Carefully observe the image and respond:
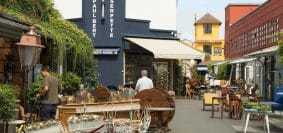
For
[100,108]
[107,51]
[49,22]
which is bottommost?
[100,108]

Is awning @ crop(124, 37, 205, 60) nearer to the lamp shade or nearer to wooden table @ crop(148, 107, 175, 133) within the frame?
wooden table @ crop(148, 107, 175, 133)

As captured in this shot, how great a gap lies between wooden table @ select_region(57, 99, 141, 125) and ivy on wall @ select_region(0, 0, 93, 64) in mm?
2656

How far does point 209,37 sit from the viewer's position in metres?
87.1

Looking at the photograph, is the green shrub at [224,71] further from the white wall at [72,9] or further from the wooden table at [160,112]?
the wooden table at [160,112]

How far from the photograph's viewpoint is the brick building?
28072mm

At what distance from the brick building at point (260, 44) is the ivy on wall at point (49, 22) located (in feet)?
22.7

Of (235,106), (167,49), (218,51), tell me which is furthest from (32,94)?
(218,51)

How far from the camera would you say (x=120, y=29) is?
28156mm

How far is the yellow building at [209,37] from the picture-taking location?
281ft

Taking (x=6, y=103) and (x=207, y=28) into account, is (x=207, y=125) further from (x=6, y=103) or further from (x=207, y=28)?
(x=207, y=28)

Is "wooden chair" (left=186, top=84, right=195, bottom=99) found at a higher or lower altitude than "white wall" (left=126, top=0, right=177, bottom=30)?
lower

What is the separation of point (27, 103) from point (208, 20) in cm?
7849

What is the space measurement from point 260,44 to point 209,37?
170ft

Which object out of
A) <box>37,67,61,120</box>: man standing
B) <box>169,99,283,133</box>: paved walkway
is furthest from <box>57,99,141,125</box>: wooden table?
<box>169,99,283,133</box>: paved walkway
